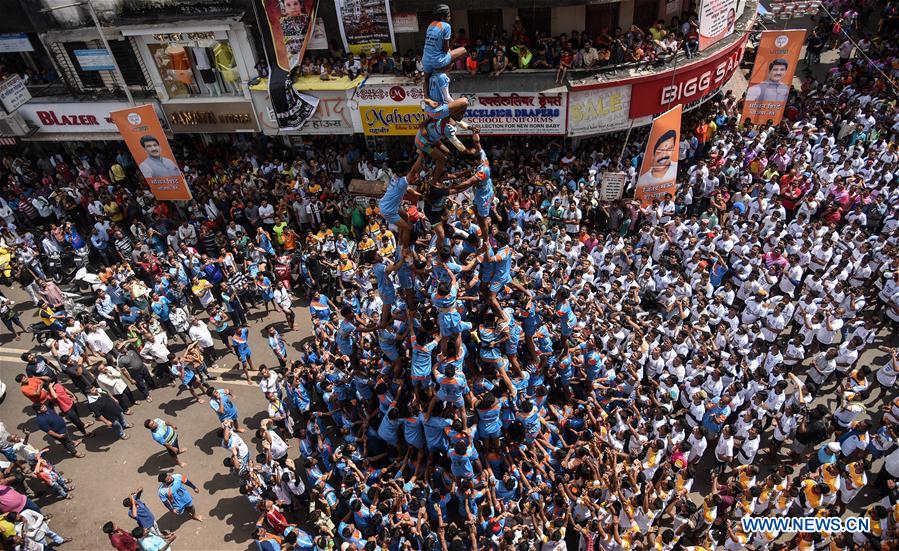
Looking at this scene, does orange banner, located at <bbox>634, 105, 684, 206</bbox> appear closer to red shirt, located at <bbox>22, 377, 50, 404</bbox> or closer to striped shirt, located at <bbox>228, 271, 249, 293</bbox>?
striped shirt, located at <bbox>228, 271, 249, 293</bbox>

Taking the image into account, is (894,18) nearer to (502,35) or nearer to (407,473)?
(502,35)

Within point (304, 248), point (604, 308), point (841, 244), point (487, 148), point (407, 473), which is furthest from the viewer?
point (487, 148)

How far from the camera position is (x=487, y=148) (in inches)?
780

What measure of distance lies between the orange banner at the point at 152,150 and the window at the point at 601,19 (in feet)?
43.1

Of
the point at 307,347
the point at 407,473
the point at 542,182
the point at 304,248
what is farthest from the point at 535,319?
the point at 304,248

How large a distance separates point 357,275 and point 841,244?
1171 centimetres

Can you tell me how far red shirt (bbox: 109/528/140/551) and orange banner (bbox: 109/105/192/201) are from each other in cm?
1081

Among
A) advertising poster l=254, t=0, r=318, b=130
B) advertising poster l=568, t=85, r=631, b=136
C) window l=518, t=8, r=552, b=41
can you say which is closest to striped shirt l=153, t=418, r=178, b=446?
advertising poster l=254, t=0, r=318, b=130

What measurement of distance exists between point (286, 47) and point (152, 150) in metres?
5.06

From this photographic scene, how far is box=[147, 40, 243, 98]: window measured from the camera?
60.7 ft

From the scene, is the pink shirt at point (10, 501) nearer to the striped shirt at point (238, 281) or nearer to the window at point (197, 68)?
the striped shirt at point (238, 281)

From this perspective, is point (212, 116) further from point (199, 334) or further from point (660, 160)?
point (660, 160)

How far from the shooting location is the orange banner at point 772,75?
16922 millimetres

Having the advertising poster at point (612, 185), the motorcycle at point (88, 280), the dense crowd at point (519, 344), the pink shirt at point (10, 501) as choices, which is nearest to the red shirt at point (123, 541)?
the dense crowd at point (519, 344)
